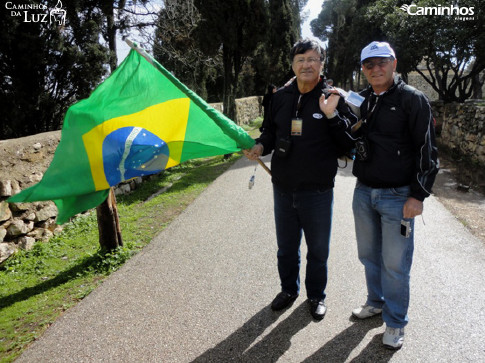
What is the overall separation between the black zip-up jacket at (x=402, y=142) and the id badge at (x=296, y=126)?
47 cm

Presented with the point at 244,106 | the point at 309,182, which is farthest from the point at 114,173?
the point at 244,106

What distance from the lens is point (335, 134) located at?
2.61m

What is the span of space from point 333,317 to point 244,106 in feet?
61.6

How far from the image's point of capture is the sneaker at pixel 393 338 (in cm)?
262

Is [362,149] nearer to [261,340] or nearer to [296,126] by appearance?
[296,126]

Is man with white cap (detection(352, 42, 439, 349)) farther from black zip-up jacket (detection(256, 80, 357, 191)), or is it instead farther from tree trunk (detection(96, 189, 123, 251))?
tree trunk (detection(96, 189, 123, 251))

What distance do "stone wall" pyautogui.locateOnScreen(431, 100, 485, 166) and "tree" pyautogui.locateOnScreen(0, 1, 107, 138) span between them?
9.52 meters

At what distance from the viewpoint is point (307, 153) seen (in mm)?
2678

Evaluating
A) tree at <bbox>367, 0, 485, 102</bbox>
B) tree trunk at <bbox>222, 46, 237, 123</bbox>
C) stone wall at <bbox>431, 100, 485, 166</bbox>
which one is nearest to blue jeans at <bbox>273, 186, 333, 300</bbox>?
stone wall at <bbox>431, 100, 485, 166</bbox>

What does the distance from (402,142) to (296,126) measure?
76 cm

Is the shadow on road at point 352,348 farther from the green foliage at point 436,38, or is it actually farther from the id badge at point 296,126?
the green foliage at point 436,38

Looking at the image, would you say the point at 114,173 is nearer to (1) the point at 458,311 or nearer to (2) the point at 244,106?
(1) the point at 458,311

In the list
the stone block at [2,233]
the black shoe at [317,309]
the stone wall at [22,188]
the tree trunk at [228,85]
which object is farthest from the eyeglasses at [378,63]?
the tree trunk at [228,85]

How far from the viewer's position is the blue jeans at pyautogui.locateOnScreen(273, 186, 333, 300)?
2.83 metres
